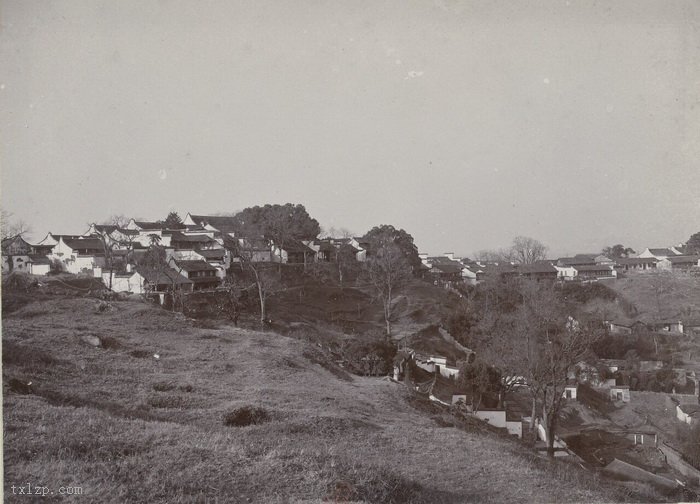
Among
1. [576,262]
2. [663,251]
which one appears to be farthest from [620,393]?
[663,251]

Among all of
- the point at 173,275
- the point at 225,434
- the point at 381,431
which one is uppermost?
the point at 173,275

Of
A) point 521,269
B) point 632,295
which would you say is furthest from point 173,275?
point 632,295

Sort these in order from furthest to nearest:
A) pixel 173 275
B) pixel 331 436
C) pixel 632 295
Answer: pixel 632 295 → pixel 173 275 → pixel 331 436

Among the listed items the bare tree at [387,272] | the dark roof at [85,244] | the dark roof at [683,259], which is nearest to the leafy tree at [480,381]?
the bare tree at [387,272]

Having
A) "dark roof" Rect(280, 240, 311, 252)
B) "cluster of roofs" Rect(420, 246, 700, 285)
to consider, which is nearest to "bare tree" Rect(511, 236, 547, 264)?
"cluster of roofs" Rect(420, 246, 700, 285)

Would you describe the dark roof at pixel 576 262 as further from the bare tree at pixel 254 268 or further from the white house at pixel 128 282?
the white house at pixel 128 282

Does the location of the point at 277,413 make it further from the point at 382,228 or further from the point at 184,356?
the point at 382,228

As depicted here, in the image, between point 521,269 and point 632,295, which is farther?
point 521,269
